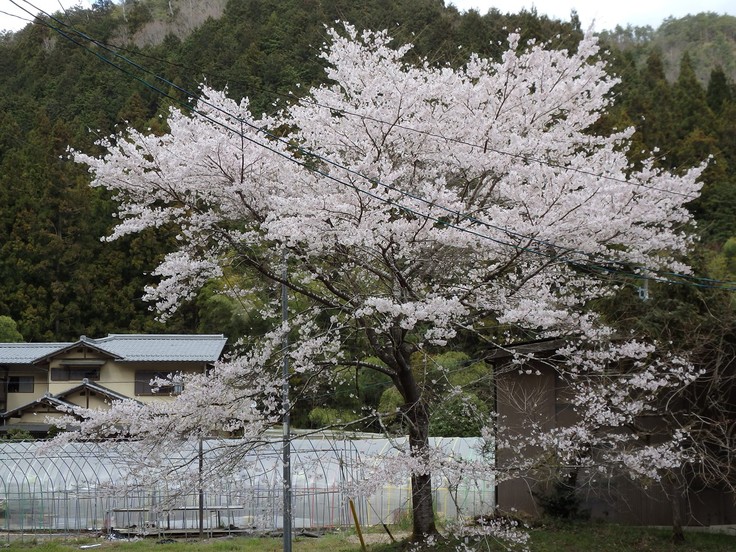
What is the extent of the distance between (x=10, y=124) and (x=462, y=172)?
29803mm

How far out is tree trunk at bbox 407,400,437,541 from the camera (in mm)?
10156

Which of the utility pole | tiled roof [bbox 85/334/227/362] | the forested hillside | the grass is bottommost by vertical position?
the grass

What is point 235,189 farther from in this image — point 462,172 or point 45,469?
point 45,469

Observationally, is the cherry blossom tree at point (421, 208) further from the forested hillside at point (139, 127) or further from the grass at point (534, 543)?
the forested hillside at point (139, 127)

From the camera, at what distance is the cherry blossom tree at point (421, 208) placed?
939cm

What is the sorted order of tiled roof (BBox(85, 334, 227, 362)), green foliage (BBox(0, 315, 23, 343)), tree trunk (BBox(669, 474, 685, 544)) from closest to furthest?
tree trunk (BBox(669, 474, 685, 544)) < tiled roof (BBox(85, 334, 227, 362)) < green foliage (BBox(0, 315, 23, 343))

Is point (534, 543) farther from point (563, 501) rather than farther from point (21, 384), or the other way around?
point (21, 384)

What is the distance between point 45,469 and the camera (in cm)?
1667

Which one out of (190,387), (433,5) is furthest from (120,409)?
(433,5)

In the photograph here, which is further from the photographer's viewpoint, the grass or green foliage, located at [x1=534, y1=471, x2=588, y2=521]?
green foliage, located at [x1=534, y1=471, x2=588, y2=521]

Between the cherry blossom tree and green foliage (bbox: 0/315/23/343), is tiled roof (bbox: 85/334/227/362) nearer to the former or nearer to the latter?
green foliage (bbox: 0/315/23/343)

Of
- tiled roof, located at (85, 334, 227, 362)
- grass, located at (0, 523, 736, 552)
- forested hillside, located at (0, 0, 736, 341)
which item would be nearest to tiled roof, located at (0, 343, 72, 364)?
tiled roof, located at (85, 334, 227, 362)

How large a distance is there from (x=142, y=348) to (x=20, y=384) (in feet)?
15.7

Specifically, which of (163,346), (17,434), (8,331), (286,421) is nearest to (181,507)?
(286,421)
